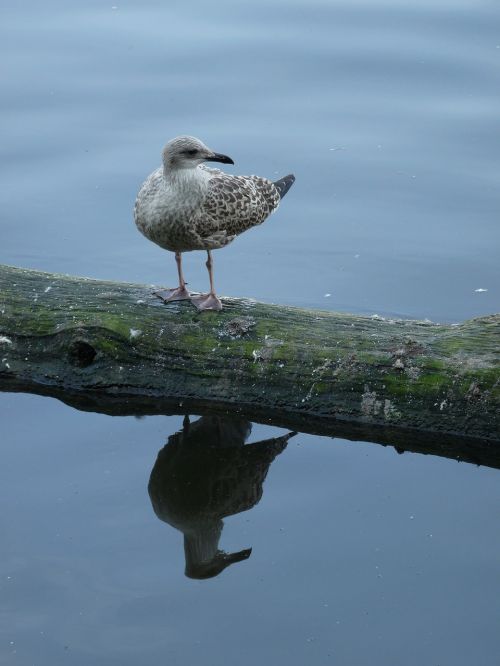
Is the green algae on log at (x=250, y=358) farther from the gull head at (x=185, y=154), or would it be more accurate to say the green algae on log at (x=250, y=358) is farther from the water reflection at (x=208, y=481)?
the gull head at (x=185, y=154)

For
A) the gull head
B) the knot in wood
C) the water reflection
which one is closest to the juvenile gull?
the gull head

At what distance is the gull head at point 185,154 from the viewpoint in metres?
6.78

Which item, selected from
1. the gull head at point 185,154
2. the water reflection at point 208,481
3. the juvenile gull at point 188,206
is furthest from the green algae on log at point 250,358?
the gull head at point 185,154

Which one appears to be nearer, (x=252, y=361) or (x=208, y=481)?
(x=208, y=481)

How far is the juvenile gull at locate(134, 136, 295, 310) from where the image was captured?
675cm

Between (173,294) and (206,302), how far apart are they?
0.21 meters

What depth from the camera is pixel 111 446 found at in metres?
6.46

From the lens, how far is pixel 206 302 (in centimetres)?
668

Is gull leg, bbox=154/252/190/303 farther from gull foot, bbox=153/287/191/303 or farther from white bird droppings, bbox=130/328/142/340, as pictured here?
white bird droppings, bbox=130/328/142/340

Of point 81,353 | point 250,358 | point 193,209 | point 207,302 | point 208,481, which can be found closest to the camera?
point 208,481

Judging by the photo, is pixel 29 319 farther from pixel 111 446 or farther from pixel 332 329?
pixel 332 329

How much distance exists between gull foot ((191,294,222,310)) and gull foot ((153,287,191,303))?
0.19 feet

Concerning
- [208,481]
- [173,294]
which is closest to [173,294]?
[173,294]

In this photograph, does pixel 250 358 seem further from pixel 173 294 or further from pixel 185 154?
pixel 185 154
